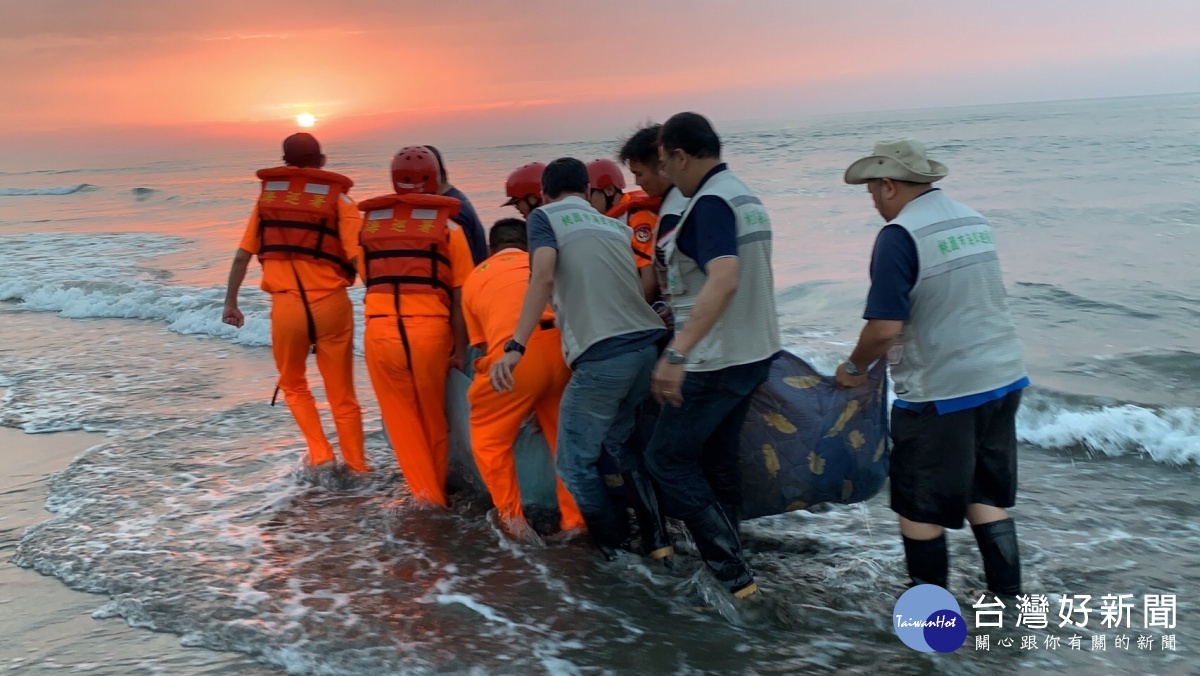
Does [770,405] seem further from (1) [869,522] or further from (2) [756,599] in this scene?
(1) [869,522]

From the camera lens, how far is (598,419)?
3.86m

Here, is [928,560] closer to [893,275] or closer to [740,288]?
[893,275]

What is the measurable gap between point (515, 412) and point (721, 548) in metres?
1.13

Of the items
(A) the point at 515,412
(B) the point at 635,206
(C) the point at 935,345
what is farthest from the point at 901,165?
(A) the point at 515,412

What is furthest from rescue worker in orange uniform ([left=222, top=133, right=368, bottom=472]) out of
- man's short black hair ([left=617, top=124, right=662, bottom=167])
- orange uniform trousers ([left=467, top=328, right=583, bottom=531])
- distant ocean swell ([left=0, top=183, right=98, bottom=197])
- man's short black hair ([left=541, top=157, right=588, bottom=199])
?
distant ocean swell ([left=0, top=183, right=98, bottom=197])

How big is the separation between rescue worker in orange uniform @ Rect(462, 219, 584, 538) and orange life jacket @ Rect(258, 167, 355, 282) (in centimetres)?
115

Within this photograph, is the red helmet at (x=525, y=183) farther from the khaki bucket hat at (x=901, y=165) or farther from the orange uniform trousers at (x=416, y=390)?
the khaki bucket hat at (x=901, y=165)

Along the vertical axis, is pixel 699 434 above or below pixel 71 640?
above

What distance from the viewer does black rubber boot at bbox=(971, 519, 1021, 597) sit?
3.63 meters

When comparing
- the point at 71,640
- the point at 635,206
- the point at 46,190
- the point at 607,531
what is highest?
the point at 46,190

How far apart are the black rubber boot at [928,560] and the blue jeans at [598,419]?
1.22 meters

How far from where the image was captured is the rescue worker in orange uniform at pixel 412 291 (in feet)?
14.9

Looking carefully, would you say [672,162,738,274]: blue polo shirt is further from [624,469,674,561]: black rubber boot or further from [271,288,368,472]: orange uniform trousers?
[271,288,368,472]: orange uniform trousers

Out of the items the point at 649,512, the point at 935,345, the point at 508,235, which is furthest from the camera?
the point at 508,235
